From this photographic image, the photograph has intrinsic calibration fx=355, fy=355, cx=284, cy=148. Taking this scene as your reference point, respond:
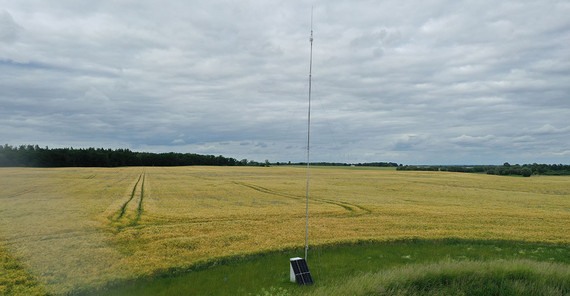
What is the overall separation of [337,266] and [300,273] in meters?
3.10

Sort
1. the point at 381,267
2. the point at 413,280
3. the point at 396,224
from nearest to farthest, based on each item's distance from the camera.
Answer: the point at 413,280 → the point at 381,267 → the point at 396,224

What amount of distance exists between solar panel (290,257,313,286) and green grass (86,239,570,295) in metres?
0.28

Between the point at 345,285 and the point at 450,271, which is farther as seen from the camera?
the point at 450,271

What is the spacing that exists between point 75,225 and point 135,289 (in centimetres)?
1216

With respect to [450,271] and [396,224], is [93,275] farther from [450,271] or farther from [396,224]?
[396,224]

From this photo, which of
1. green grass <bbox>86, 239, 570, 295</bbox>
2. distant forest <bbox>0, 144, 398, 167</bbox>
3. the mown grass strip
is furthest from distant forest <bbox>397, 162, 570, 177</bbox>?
the mown grass strip

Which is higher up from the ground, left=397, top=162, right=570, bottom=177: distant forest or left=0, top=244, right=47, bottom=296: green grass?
left=397, top=162, right=570, bottom=177: distant forest

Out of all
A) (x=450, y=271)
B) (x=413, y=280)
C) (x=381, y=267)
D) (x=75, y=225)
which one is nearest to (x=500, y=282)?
(x=450, y=271)

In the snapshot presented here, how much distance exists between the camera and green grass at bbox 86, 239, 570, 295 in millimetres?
12172

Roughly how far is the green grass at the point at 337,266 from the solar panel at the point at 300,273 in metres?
0.28

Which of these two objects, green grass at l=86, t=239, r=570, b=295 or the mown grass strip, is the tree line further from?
the mown grass strip

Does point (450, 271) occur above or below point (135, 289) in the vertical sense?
above

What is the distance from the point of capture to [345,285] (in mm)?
11258

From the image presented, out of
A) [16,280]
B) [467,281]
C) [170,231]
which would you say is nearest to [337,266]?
[467,281]
